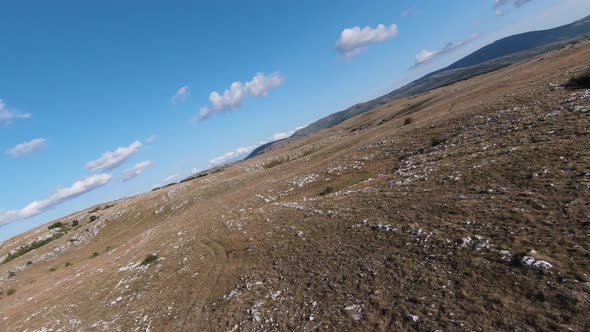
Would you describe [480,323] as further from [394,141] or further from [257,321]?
[394,141]

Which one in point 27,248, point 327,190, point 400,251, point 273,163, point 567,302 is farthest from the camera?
point 273,163

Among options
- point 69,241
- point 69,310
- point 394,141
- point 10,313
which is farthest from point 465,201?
point 69,241

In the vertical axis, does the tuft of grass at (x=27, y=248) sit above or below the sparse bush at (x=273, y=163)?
above

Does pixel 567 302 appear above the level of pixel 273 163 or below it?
below

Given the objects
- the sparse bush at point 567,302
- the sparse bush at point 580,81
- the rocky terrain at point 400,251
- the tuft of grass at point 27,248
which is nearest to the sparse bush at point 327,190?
the rocky terrain at point 400,251

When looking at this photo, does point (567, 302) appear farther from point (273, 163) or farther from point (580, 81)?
point (273, 163)

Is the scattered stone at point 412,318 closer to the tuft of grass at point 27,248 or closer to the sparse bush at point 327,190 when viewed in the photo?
the sparse bush at point 327,190

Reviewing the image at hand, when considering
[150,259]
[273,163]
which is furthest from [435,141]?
[273,163]

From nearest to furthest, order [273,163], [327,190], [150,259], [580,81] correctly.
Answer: [150,259]
[580,81]
[327,190]
[273,163]

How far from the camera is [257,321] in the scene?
714 inches

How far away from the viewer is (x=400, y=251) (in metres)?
19.3

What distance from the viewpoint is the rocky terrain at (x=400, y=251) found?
13906 mm

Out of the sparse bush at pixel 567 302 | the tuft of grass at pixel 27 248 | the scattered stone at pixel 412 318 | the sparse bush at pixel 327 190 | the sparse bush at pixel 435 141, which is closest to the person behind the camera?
the sparse bush at pixel 567 302

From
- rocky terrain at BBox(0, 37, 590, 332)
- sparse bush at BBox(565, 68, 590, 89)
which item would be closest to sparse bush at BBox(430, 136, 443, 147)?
rocky terrain at BBox(0, 37, 590, 332)
